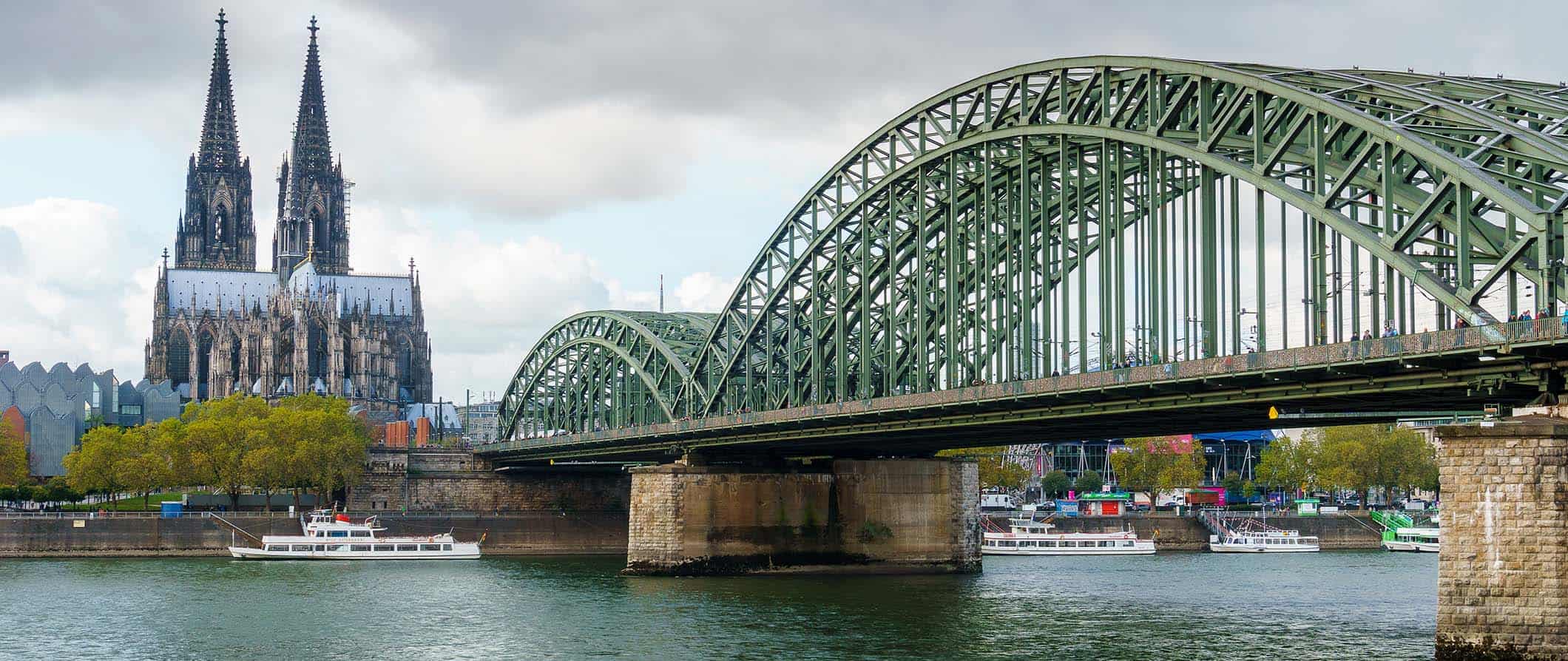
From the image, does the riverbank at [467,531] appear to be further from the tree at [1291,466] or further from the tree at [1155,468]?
the tree at [1155,468]

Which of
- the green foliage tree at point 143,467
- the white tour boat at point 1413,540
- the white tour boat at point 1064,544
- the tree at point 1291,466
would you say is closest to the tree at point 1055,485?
the tree at point 1291,466

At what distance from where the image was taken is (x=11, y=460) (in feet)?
507

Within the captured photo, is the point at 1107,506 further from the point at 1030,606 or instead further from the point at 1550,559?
the point at 1550,559

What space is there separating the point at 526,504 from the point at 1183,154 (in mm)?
98883

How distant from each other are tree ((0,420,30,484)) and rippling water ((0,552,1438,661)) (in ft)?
158

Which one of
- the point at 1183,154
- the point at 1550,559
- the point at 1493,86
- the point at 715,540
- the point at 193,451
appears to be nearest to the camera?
the point at 1550,559

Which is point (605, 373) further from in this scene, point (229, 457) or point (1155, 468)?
point (1155, 468)

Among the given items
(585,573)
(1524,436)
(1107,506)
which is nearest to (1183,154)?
(1524,436)

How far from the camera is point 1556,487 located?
43.6 m

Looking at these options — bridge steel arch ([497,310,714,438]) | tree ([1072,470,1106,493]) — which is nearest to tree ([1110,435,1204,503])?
tree ([1072,470,1106,493])

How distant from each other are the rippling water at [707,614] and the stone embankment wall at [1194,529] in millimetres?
31833

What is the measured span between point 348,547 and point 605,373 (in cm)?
2309

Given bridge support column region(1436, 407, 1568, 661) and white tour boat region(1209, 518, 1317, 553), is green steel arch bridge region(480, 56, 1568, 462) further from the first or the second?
white tour boat region(1209, 518, 1317, 553)

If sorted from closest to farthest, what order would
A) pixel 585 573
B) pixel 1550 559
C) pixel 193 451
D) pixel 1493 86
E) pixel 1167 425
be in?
pixel 1550 559 < pixel 1493 86 < pixel 1167 425 < pixel 585 573 < pixel 193 451
